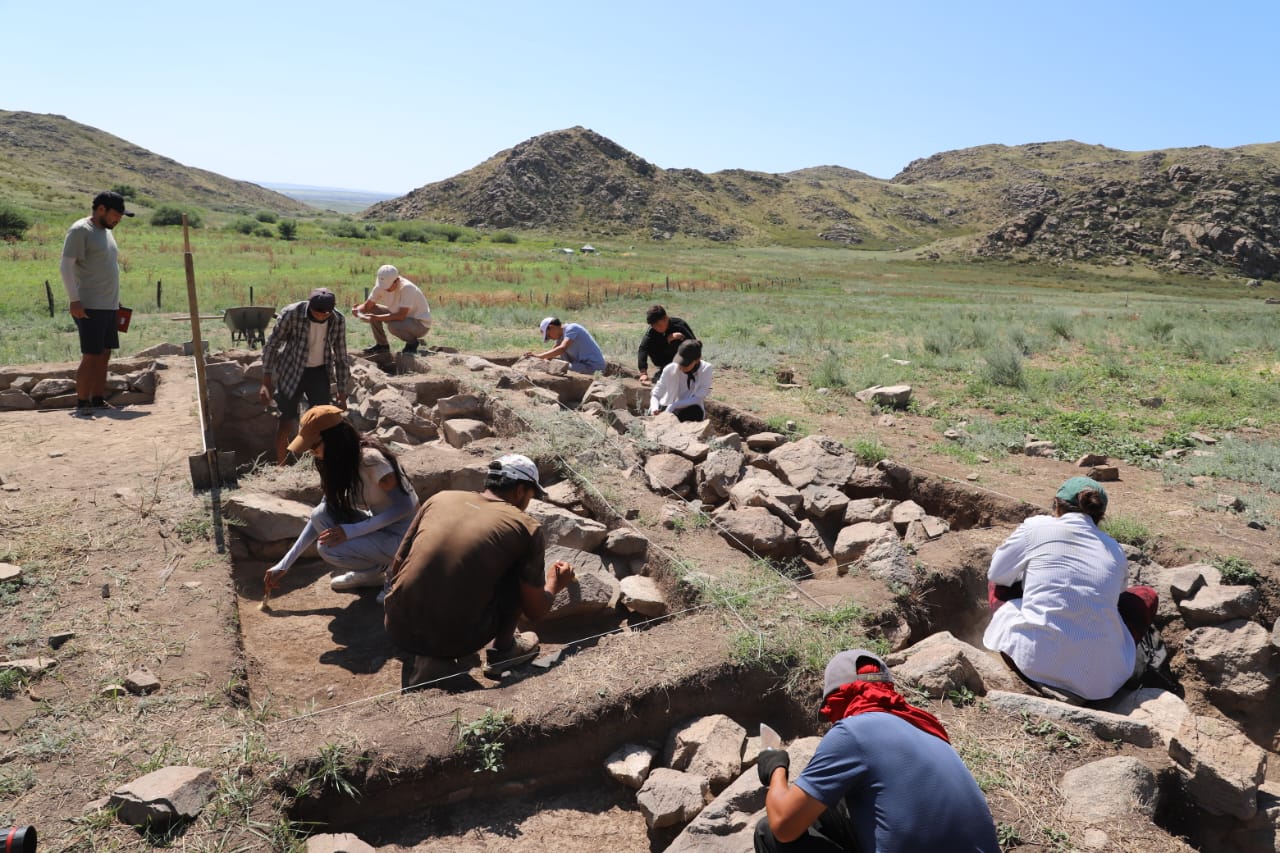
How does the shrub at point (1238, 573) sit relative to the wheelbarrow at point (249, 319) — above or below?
below

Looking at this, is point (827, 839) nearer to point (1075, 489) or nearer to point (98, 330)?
point (1075, 489)

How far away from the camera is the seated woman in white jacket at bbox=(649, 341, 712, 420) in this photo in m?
8.84

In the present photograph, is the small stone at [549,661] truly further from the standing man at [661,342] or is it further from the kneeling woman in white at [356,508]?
the standing man at [661,342]

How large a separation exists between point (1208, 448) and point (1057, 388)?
10.2 ft

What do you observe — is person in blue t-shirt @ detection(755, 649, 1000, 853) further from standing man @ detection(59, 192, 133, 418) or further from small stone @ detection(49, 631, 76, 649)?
standing man @ detection(59, 192, 133, 418)

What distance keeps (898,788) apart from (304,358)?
6.47m

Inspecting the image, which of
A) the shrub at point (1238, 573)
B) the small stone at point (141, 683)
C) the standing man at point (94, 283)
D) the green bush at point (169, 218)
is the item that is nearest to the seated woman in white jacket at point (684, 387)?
the shrub at point (1238, 573)

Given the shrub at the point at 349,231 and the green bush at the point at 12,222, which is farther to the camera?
the shrub at the point at 349,231

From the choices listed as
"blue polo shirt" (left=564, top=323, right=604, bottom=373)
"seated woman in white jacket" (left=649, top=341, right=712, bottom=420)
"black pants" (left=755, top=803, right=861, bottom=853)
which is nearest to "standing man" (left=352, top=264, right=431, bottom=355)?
"blue polo shirt" (left=564, top=323, right=604, bottom=373)

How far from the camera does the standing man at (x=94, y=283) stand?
738 cm

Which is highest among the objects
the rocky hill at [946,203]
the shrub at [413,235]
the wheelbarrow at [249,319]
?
the rocky hill at [946,203]

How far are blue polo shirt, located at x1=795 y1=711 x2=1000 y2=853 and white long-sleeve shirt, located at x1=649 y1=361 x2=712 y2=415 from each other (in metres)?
6.44

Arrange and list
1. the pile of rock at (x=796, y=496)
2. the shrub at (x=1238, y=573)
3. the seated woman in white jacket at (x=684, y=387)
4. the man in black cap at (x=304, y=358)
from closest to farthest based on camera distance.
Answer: the shrub at (x=1238, y=573)
the pile of rock at (x=796, y=496)
the man in black cap at (x=304, y=358)
the seated woman in white jacket at (x=684, y=387)

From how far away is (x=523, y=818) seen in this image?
3645 millimetres
